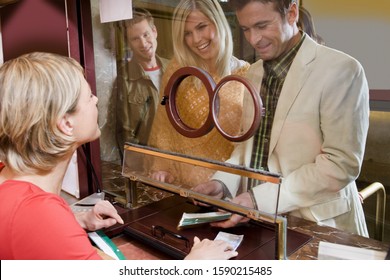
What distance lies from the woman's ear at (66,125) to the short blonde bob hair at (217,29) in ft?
1.77

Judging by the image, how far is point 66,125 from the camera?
107cm

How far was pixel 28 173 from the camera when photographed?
1060mm

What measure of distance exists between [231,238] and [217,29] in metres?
0.70

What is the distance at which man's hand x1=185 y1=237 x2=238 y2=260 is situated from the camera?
106cm

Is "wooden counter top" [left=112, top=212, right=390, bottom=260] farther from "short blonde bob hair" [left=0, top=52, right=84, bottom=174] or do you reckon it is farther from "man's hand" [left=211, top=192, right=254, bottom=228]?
"short blonde bob hair" [left=0, top=52, right=84, bottom=174]

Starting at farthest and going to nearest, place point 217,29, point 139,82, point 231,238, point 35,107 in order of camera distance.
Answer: point 139,82 < point 217,29 < point 231,238 < point 35,107

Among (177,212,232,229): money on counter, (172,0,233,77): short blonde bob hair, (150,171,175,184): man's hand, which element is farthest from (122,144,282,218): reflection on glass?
Answer: (172,0,233,77): short blonde bob hair

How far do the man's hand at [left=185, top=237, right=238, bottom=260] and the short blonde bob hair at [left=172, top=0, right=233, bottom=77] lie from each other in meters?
0.58

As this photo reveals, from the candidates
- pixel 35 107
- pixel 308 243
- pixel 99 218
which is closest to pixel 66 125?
pixel 35 107

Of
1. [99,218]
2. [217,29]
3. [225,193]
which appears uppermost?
[217,29]

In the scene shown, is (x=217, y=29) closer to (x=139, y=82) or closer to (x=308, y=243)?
(x=139, y=82)

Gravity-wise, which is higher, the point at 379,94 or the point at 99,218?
the point at 379,94

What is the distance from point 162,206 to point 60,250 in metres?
0.62

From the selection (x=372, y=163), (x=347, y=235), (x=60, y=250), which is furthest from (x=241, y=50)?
(x=60, y=250)
